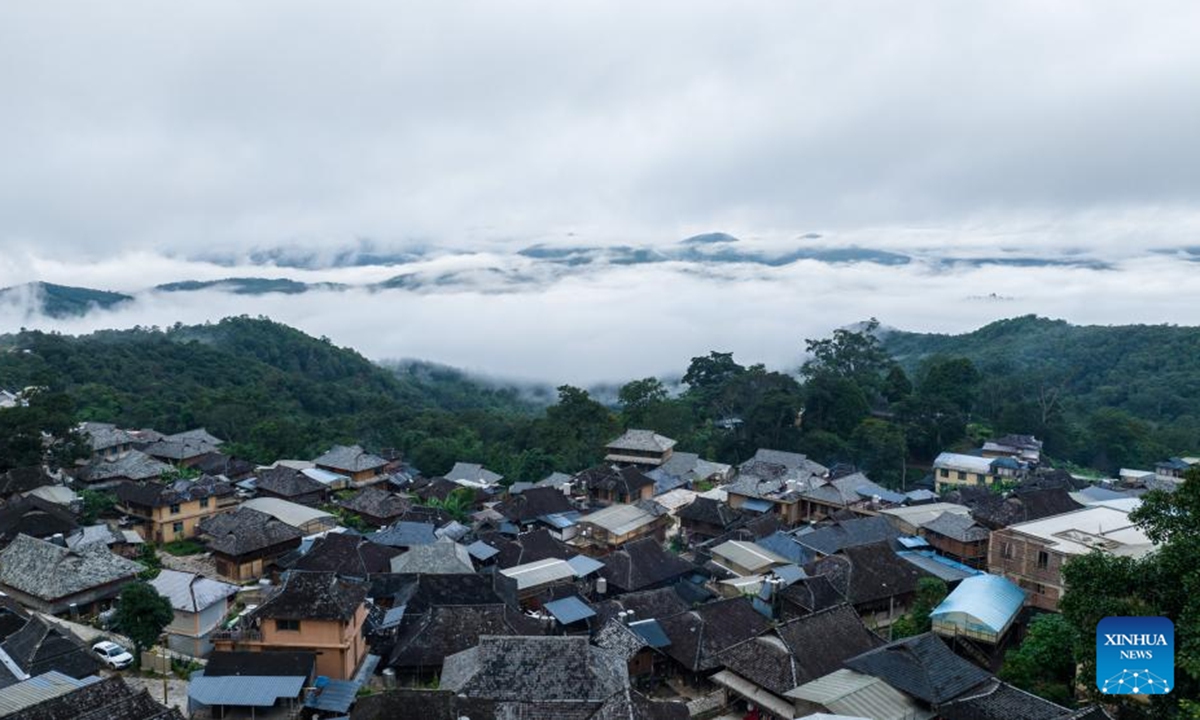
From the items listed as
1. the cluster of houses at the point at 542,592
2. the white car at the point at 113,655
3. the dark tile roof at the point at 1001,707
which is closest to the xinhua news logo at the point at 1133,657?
the cluster of houses at the point at 542,592

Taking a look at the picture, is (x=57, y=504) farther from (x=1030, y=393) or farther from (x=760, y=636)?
(x=1030, y=393)

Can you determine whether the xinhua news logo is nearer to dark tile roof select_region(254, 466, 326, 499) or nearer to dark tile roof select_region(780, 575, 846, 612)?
dark tile roof select_region(780, 575, 846, 612)

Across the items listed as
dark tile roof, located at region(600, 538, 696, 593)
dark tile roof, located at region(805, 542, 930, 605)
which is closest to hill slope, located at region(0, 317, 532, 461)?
dark tile roof, located at region(600, 538, 696, 593)

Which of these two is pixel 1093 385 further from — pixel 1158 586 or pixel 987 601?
pixel 1158 586

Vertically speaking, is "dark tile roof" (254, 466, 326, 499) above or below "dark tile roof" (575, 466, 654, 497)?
above

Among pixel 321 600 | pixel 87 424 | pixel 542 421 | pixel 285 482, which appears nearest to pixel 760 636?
pixel 321 600

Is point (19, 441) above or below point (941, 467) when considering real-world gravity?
above
